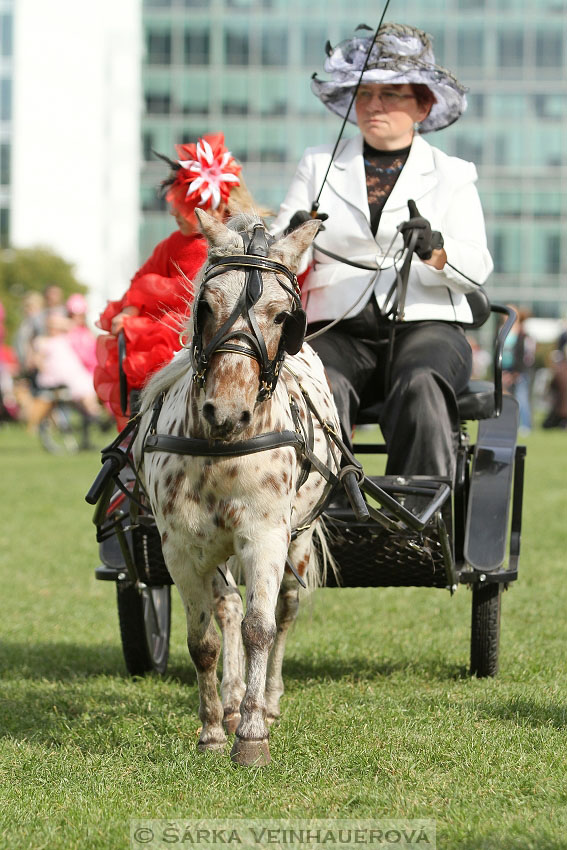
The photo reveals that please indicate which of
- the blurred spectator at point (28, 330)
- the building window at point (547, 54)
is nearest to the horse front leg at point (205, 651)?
the blurred spectator at point (28, 330)

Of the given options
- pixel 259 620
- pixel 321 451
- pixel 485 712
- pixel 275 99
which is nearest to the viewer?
pixel 259 620

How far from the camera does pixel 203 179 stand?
5430 mm

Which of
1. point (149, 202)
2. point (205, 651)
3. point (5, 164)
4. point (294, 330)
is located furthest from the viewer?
point (5, 164)

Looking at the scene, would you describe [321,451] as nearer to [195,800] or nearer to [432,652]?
[195,800]

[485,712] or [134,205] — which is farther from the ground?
[134,205]

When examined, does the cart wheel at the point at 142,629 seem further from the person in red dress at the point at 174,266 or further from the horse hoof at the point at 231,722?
the horse hoof at the point at 231,722

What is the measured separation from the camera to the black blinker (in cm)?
392

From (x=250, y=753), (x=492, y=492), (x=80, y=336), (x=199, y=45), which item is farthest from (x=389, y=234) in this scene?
(x=199, y=45)

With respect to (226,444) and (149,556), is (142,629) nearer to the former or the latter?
(149,556)

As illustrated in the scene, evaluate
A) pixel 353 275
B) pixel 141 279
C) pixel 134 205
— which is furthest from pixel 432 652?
pixel 134 205

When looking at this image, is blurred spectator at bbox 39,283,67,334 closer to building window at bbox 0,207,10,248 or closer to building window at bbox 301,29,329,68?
building window at bbox 301,29,329,68

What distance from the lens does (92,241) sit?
261 feet

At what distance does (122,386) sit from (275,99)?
6460cm

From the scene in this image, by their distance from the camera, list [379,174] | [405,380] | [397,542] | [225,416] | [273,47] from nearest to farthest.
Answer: [225,416] → [397,542] → [405,380] → [379,174] → [273,47]
